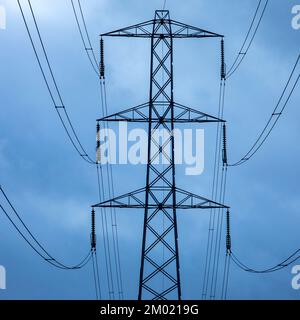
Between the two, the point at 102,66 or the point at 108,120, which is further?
the point at 102,66
